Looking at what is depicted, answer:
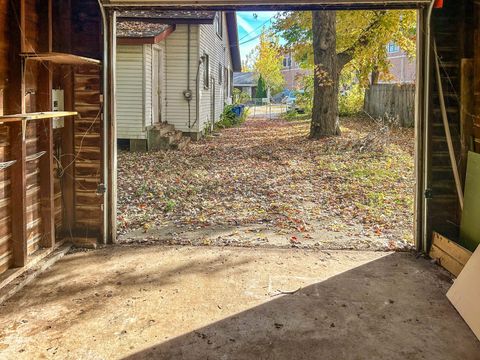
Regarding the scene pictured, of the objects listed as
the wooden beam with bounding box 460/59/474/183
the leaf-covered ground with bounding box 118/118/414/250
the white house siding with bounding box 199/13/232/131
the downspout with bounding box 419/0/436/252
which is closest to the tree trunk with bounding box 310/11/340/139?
the leaf-covered ground with bounding box 118/118/414/250

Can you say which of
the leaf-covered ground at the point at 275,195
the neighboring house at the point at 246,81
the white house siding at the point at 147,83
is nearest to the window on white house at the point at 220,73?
the leaf-covered ground at the point at 275,195

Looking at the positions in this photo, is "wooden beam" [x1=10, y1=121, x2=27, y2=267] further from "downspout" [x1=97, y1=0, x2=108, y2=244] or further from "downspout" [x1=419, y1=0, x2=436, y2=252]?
"downspout" [x1=419, y1=0, x2=436, y2=252]

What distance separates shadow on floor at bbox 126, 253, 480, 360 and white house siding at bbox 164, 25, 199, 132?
11185 millimetres

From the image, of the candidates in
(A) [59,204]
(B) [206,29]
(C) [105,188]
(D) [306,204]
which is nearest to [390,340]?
(C) [105,188]

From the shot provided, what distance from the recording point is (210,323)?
11.1 ft

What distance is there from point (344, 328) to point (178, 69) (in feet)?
40.1

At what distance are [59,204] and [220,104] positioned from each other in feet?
58.0

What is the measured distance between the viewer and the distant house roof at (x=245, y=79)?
5481 centimetres

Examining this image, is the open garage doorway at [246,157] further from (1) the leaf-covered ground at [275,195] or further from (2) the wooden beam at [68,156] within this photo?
(2) the wooden beam at [68,156]

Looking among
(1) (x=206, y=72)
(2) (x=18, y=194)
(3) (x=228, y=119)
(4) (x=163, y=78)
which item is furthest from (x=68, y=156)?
(3) (x=228, y=119)

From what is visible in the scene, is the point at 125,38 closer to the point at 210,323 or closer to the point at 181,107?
the point at 181,107

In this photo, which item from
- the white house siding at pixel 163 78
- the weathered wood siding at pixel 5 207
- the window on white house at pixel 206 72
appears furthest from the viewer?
the window on white house at pixel 206 72

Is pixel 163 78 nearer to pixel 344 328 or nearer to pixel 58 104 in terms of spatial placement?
pixel 58 104

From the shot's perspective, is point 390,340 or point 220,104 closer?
point 390,340
